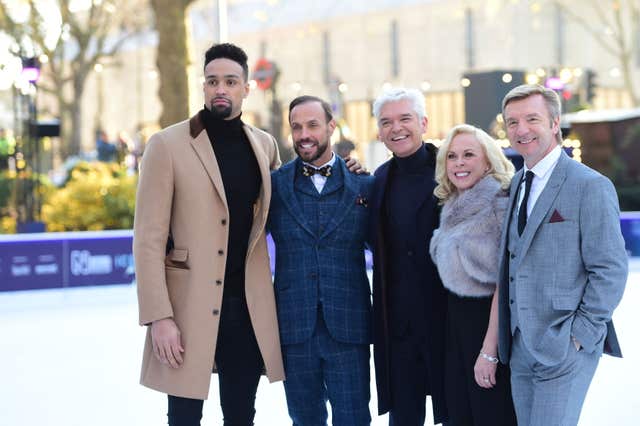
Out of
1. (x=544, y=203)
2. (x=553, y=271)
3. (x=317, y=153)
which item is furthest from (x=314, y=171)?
(x=553, y=271)

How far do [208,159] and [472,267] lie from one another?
3.90 ft

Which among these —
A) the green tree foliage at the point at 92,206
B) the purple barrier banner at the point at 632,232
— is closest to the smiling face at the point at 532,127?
the purple barrier banner at the point at 632,232

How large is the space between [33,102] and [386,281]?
14.1 meters

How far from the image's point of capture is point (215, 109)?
424 centimetres

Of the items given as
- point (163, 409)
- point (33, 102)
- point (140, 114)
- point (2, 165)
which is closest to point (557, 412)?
point (163, 409)

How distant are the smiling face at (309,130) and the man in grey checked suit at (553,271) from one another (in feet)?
2.88

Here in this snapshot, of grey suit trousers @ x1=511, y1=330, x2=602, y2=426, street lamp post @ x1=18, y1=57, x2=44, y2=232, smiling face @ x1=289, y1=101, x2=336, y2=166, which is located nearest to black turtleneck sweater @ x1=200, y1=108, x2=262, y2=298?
smiling face @ x1=289, y1=101, x2=336, y2=166

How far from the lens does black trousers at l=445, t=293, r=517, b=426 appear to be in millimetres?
3936

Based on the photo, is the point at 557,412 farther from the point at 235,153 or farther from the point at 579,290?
the point at 235,153

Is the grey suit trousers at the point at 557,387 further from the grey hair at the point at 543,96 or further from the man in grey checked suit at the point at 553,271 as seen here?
the grey hair at the point at 543,96

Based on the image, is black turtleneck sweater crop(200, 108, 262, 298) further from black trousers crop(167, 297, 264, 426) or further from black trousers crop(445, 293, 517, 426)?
black trousers crop(445, 293, 517, 426)

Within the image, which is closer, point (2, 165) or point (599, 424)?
point (599, 424)

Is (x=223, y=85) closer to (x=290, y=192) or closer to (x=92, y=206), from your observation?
(x=290, y=192)

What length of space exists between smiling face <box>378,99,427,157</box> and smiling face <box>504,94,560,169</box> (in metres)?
0.69
